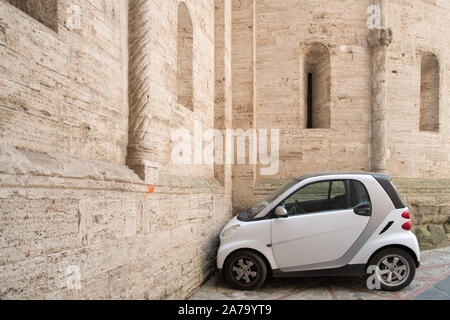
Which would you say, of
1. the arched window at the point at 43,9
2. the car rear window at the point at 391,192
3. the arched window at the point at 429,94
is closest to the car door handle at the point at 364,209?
the car rear window at the point at 391,192

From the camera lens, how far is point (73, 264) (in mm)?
2268

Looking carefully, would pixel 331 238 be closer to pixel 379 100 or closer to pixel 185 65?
pixel 185 65

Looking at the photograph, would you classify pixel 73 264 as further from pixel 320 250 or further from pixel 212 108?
pixel 212 108

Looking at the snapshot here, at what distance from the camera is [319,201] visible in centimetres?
432

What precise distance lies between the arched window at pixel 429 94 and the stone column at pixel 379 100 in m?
1.89

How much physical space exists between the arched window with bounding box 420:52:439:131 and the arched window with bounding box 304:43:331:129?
3011mm

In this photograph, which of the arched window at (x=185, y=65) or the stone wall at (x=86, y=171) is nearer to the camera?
the stone wall at (x=86, y=171)

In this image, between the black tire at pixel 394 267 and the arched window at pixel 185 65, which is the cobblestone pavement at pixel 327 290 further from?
the arched window at pixel 185 65

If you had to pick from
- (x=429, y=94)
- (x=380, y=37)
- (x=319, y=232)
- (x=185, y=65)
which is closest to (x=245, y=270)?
(x=319, y=232)

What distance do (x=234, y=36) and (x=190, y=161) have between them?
3.90 m

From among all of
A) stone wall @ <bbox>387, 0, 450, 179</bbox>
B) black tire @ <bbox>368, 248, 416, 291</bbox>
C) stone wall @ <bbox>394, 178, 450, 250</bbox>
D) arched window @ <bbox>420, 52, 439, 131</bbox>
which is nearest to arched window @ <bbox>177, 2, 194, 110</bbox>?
black tire @ <bbox>368, 248, 416, 291</bbox>

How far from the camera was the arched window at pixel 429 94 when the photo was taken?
8.40 meters

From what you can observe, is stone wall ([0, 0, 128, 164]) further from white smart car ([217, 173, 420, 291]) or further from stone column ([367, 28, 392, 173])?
stone column ([367, 28, 392, 173])

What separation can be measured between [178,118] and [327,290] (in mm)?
3404
